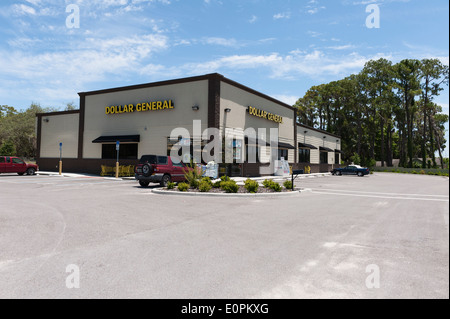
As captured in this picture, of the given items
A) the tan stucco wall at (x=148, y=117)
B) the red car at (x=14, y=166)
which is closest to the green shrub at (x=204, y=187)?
the tan stucco wall at (x=148, y=117)

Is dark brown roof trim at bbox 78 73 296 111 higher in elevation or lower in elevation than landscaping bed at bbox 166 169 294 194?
higher

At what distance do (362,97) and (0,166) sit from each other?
58837mm

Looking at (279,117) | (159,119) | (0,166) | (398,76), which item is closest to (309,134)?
(279,117)

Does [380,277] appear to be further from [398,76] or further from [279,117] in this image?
[398,76]

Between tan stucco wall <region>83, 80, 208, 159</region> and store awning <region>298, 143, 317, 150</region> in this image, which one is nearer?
tan stucco wall <region>83, 80, 208, 159</region>

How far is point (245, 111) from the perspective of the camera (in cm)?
2783

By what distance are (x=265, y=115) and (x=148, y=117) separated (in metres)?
11.2

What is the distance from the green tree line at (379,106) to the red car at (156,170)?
145 feet

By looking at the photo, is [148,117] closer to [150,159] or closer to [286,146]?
[150,159]

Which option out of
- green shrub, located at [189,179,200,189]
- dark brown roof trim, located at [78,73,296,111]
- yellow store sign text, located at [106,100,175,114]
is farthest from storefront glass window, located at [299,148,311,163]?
green shrub, located at [189,179,200,189]

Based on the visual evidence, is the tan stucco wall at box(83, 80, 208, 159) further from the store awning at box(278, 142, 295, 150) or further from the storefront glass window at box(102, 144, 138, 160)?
the store awning at box(278, 142, 295, 150)

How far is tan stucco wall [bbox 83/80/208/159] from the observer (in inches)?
987
